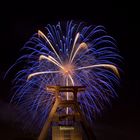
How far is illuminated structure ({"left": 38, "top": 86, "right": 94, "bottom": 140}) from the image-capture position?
124 ft

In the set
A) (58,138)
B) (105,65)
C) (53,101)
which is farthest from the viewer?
(53,101)

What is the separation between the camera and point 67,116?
38.6m

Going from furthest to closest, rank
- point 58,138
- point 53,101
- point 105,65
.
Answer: point 53,101
point 58,138
point 105,65

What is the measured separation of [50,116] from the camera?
129 ft

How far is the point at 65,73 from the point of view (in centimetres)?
3228

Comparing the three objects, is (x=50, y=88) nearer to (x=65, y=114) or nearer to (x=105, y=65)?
(x=65, y=114)

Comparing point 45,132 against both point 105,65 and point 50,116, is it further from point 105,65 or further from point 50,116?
point 105,65

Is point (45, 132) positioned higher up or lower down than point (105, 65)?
lower down

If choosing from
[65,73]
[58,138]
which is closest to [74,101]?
[58,138]

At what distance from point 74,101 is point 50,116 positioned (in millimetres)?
3069

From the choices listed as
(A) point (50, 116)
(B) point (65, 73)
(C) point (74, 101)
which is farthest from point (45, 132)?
(B) point (65, 73)

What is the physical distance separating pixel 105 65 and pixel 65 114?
10163 millimetres

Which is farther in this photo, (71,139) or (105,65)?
(71,139)

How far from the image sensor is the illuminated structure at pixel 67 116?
3791cm
